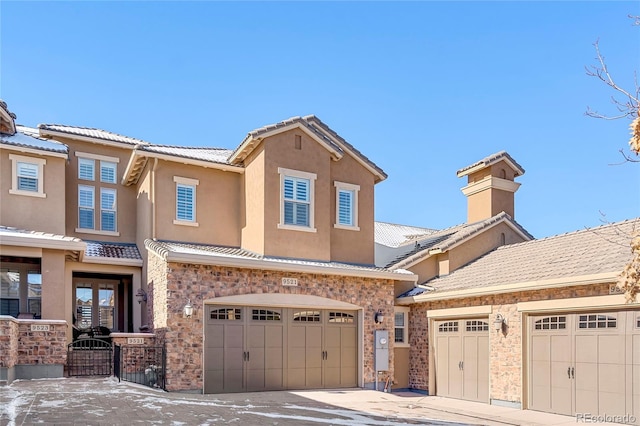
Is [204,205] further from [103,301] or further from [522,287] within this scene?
[522,287]

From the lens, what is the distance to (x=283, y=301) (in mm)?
14469

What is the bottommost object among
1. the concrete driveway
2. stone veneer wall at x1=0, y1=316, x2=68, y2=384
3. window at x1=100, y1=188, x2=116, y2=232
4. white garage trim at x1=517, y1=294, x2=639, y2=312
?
the concrete driveway

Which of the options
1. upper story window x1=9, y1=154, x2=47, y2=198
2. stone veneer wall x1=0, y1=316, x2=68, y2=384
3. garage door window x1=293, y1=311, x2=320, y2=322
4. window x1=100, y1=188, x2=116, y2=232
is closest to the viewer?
stone veneer wall x1=0, y1=316, x2=68, y2=384

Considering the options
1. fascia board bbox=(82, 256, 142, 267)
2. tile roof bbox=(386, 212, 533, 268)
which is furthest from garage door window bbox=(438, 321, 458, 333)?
fascia board bbox=(82, 256, 142, 267)

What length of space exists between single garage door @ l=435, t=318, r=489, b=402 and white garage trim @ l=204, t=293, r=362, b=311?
8.77 ft

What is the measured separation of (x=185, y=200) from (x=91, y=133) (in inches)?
210

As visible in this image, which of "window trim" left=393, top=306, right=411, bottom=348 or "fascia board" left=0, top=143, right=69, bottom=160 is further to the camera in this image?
"window trim" left=393, top=306, right=411, bottom=348

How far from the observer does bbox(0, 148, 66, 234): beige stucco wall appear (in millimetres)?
15203

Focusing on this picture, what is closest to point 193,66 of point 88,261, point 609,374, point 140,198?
point 140,198

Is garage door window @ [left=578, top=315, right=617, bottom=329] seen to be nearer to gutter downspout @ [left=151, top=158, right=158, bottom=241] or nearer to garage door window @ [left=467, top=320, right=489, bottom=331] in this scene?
garage door window @ [left=467, top=320, right=489, bottom=331]

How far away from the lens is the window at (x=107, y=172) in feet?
59.9

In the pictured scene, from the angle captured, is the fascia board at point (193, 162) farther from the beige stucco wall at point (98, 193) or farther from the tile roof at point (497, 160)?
the tile roof at point (497, 160)

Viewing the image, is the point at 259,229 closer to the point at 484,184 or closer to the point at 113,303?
the point at 113,303

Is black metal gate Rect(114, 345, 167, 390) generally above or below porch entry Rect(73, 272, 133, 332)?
below
